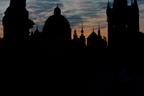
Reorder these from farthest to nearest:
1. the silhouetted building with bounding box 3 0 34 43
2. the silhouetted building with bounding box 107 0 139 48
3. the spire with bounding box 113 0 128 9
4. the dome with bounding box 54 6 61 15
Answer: the dome with bounding box 54 6 61 15, the spire with bounding box 113 0 128 9, the silhouetted building with bounding box 107 0 139 48, the silhouetted building with bounding box 3 0 34 43

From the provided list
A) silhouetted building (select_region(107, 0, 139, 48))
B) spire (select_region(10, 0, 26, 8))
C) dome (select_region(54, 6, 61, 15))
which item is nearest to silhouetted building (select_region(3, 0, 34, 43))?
→ spire (select_region(10, 0, 26, 8))

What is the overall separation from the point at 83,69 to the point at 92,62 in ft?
15.6

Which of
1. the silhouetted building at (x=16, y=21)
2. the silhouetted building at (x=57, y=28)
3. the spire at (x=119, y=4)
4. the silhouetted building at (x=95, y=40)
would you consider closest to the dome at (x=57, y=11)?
the silhouetted building at (x=57, y=28)

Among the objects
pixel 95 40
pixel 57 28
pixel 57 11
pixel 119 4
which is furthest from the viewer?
pixel 95 40

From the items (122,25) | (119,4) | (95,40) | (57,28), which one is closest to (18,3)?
(57,28)

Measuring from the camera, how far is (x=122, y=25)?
73125 mm

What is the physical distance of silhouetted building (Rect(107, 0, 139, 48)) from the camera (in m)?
72.2

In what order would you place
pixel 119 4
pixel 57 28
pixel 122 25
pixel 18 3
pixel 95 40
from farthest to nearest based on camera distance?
pixel 95 40 → pixel 57 28 → pixel 119 4 → pixel 122 25 → pixel 18 3

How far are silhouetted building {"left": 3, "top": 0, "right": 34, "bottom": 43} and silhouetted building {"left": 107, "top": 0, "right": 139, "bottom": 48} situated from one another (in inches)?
669

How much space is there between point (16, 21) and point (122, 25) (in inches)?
815

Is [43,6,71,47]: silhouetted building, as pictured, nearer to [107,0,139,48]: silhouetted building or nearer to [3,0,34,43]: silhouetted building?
[3,0,34,43]: silhouetted building

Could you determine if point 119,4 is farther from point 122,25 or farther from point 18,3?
point 18,3

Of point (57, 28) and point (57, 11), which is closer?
point (57, 28)

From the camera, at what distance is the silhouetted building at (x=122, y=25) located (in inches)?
2841
